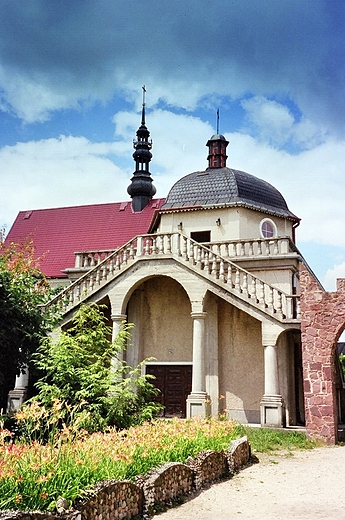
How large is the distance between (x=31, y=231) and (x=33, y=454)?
2481cm

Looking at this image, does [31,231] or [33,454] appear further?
[31,231]

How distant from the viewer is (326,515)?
304 inches

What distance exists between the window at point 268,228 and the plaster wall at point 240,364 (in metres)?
4.11

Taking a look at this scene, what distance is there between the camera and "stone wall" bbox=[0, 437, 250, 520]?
6.20m

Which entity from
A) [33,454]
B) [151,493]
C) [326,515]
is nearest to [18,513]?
[33,454]

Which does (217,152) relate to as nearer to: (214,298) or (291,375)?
(214,298)

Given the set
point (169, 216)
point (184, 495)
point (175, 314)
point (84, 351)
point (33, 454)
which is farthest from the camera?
point (169, 216)

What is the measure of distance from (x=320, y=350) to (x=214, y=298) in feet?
17.5

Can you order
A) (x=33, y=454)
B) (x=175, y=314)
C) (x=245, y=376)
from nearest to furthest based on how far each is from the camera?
(x=33, y=454) → (x=245, y=376) → (x=175, y=314)

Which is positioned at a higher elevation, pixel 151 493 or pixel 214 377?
pixel 214 377

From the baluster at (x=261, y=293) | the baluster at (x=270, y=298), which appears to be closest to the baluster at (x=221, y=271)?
the baluster at (x=261, y=293)

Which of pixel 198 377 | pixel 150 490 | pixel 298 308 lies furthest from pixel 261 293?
pixel 150 490

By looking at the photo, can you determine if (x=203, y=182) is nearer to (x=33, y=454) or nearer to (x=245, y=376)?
(x=245, y=376)

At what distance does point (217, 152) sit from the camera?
27.0 metres
